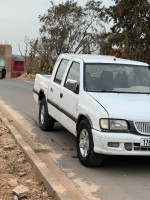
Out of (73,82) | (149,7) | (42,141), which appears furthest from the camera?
(149,7)

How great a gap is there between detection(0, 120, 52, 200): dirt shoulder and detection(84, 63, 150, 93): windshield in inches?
66.3

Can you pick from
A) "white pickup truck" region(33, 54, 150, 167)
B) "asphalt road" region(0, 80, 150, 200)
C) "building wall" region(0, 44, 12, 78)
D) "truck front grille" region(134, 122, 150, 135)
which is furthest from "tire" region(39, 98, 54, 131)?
"building wall" region(0, 44, 12, 78)

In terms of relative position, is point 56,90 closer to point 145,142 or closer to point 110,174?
point 110,174

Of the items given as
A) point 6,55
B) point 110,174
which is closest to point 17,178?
point 110,174

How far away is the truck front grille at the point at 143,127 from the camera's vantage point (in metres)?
5.57

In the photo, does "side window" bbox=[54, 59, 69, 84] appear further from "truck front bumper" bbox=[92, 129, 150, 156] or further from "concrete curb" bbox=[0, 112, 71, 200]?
"truck front bumper" bbox=[92, 129, 150, 156]

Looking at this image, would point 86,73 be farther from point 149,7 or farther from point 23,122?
point 149,7

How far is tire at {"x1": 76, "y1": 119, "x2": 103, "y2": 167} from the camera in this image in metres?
5.88

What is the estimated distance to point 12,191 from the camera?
492 cm

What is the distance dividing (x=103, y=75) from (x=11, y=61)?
7088cm

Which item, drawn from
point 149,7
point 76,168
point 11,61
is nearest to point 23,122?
point 76,168

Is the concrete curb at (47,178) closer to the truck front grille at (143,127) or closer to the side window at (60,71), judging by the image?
the truck front grille at (143,127)

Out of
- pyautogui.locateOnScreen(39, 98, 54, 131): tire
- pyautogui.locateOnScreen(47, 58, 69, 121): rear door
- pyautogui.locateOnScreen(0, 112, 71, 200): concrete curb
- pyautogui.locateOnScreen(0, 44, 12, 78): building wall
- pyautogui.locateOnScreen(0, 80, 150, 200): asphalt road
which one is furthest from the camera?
pyautogui.locateOnScreen(0, 44, 12, 78): building wall

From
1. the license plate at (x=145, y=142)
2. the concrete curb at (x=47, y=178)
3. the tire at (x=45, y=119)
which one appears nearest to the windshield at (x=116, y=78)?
the license plate at (x=145, y=142)
